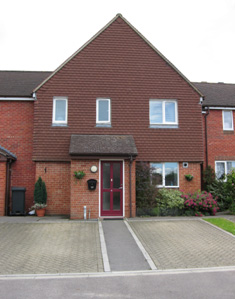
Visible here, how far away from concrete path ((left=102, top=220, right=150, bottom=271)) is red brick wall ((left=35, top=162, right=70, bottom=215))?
312 centimetres

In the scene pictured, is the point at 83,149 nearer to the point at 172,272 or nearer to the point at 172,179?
the point at 172,179

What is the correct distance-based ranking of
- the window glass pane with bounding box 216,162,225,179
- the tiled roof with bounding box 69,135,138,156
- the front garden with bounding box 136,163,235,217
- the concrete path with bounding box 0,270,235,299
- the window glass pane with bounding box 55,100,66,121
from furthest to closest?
1. the window glass pane with bounding box 216,162,225,179
2. the window glass pane with bounding box 55,100,66,121
3. the front garden with bounding box 136,163,235,217
4. the tiled roof with bounding box 69,135,138,156
5. the concrete path with bounding box 0,270,235,299

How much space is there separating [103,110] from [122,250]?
744 cm

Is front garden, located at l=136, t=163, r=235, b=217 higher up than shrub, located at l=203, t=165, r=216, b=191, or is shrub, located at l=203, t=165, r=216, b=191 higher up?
shrub, located at l=203, t=165, r=216, b=191

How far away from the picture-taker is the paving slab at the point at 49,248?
610 cm

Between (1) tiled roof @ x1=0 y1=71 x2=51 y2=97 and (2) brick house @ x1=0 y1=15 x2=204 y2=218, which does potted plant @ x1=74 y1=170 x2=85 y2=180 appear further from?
(1) tiled roof @ x1=0 y1=71 x2=51 y2=97

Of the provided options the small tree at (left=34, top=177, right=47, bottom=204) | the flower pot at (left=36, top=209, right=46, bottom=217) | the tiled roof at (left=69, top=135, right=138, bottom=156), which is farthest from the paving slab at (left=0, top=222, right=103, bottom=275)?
the tiled roof at (left=69, top=135, right=138, bottom=156)

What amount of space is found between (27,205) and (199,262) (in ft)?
29.0

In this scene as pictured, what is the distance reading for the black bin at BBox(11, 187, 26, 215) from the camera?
12.1 metres

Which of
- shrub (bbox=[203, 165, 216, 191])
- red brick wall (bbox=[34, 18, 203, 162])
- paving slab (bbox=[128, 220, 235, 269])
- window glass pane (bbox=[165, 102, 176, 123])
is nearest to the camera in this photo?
paving slab (bbox=[128, 220, 235, 269])

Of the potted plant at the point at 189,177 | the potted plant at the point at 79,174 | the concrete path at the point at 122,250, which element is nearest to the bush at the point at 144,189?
the potted plant at the point at 189,177

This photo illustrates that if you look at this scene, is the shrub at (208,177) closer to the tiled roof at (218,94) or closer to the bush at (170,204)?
the bush at (170,204)

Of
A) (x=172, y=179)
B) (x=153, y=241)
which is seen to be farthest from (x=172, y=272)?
(x=172, y=179)

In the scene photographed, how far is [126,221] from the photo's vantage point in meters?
10.7
